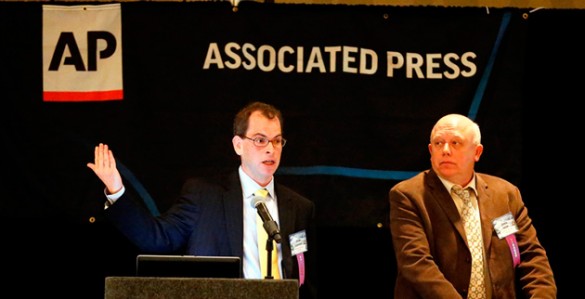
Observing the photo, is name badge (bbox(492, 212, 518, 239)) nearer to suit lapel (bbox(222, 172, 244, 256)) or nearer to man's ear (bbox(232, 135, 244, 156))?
suit lapel (bbox(222, 172, 244, 256))

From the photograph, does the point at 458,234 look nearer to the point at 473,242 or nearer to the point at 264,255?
the point at 473,242

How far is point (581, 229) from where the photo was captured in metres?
6.06

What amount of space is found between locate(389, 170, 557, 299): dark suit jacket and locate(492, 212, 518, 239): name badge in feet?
0.08

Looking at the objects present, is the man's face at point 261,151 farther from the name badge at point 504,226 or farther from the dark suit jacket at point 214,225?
the name badge at point 504,226

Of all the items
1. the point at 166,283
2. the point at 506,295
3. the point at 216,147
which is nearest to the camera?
the point at 166,283

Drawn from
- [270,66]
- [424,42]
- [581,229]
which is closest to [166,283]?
[270,66]

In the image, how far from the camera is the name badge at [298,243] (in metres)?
5.17

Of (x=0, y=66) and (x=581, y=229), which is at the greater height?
(x=0, y=66)

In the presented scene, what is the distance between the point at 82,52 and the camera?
19.1 feet

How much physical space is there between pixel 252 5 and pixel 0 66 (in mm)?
1515

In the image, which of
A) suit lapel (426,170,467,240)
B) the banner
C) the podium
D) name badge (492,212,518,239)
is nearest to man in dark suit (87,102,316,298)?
suit lapel (426,170,467,240)

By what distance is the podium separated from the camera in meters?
3.41

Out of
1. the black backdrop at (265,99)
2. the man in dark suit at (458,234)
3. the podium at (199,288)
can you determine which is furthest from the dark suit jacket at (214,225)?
the podium at (199,288)

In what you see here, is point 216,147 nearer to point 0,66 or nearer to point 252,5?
point 252,5
